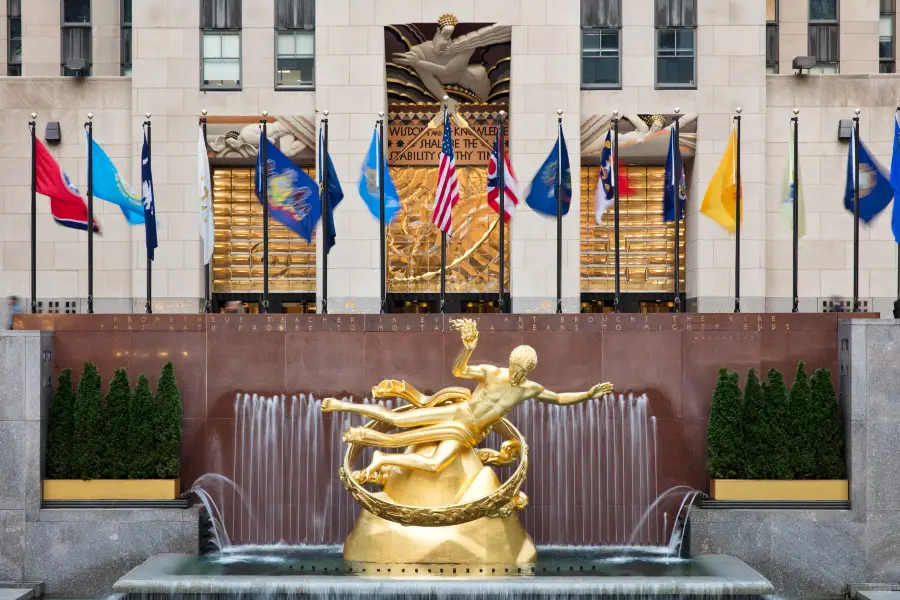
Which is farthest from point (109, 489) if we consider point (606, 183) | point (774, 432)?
point (774, 432)

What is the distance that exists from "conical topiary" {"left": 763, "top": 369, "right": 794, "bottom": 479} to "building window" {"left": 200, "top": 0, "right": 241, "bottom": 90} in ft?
54.1

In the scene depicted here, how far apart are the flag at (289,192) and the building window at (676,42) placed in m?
11.7

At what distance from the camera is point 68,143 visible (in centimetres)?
2994

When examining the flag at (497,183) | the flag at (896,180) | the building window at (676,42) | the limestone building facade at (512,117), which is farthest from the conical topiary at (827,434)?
the building window at (676,42)

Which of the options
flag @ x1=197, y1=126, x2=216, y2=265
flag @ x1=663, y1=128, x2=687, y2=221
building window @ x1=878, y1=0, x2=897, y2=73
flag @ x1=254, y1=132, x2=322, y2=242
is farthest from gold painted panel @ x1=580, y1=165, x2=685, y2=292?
flag @ x1=197, y1=126, x2=216, y2=265

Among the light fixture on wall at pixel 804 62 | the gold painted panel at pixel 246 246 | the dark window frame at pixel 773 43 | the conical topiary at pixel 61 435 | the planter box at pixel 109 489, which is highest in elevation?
the dark window frame at pixel 773 43

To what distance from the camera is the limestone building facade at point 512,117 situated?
95.2 ft

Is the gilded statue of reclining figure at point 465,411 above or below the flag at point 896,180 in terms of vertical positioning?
below

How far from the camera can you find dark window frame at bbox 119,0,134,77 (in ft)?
104

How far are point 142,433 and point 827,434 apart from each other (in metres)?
11.8

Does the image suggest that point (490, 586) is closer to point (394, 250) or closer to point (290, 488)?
point (290, 488)

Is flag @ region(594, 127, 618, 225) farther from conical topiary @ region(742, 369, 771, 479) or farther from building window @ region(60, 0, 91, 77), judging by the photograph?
building window @ region(60, 0, 91, 77)

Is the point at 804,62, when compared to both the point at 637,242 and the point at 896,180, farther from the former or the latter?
the point at 896,180

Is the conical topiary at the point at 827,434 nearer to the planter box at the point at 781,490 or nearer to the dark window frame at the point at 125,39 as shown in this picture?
the planter box at the point at 781,490
